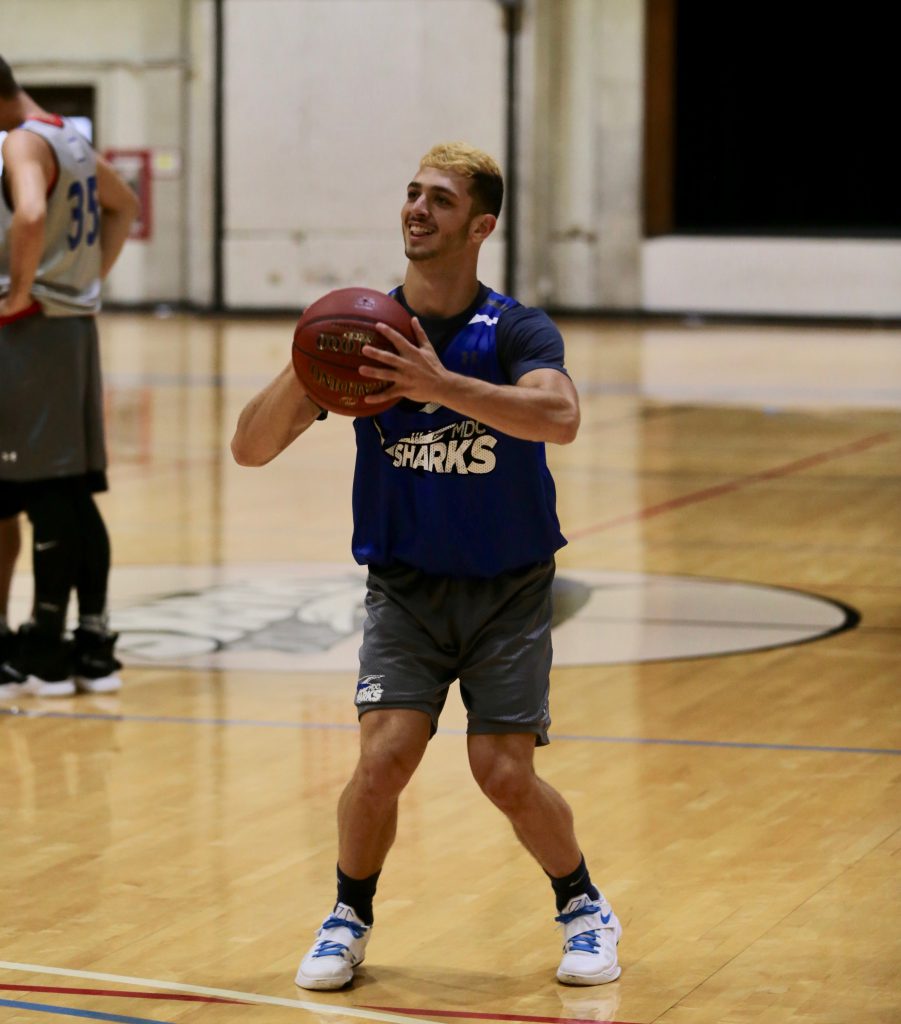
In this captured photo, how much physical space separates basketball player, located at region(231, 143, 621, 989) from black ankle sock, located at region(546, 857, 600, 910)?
1.9 inches

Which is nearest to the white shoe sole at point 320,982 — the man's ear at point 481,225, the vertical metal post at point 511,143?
the man's ear at point 481,225

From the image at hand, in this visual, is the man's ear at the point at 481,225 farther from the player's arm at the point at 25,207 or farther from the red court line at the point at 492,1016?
the player's arm at the point at 25,207

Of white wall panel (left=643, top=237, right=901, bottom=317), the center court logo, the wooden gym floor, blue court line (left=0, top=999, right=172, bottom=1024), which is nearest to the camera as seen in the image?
blue court line (left=0, top=999, right=172, bottom=1024)

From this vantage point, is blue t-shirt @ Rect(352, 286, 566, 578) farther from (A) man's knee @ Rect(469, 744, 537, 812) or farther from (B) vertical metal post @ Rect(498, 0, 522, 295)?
(B) vertical metal post @ Rect(498, 0, 522, 295)

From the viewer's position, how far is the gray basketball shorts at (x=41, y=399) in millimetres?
5922

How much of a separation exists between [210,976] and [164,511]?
643cm

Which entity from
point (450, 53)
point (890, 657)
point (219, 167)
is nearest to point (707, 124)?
point (450, 53)

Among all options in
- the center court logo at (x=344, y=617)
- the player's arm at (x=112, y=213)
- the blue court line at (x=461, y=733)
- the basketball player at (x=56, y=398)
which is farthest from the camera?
the center court logo at (x=344, y=617)

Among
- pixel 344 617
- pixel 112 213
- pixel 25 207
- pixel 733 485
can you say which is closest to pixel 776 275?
pixel 733 485

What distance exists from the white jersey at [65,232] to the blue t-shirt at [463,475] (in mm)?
2540

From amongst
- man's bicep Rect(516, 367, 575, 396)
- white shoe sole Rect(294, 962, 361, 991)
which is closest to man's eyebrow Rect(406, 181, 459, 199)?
man's bicep Rect(516, 367, 575, 396)

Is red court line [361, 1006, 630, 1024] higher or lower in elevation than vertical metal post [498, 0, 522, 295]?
lower

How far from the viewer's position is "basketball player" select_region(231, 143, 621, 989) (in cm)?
356

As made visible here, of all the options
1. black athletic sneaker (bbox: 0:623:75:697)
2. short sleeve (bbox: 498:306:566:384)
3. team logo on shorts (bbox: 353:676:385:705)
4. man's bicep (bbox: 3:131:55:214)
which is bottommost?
black athletic sneaker (bbox: 0:623:75:697)
